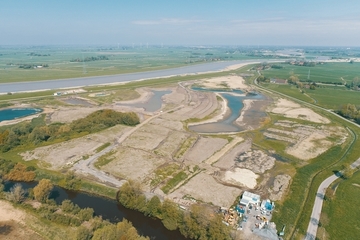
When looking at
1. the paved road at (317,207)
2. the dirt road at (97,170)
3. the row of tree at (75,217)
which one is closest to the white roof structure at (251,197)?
the paved road at (317,207)

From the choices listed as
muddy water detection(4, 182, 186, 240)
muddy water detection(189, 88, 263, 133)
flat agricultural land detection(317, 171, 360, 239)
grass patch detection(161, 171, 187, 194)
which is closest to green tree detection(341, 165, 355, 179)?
flat agricultural land detection(317, 171, 360, 239)

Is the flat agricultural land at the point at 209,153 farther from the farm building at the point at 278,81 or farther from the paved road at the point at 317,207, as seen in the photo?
the farm building at the point at 278,81

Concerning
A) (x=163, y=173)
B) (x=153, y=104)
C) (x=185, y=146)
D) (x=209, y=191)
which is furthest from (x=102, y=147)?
(x=153, y=104)

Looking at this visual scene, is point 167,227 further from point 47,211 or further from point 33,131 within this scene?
point 33,131

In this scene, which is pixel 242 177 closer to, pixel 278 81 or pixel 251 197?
pixel 251 197

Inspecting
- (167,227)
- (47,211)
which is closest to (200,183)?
(167,227)

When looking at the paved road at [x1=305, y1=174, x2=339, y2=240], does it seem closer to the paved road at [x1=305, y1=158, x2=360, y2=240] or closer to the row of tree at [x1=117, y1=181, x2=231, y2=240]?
the paved road at [x1=305, y1=158, x2=360, y2=240]
